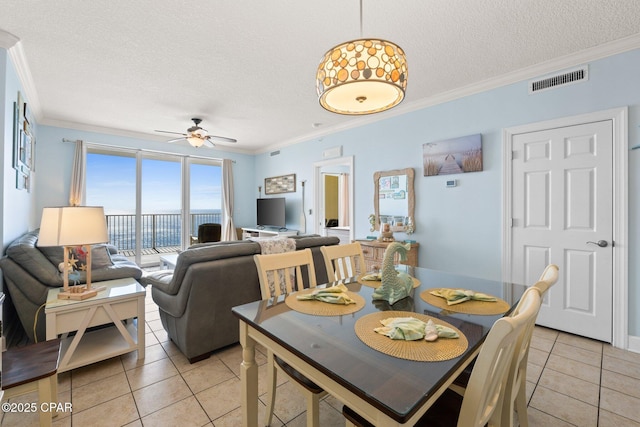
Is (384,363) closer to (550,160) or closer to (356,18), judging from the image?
(356,18)

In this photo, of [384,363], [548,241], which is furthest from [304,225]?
[384,363]

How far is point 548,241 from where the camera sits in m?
2.84

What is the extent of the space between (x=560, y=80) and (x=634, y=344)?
2.45 metres

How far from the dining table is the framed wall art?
4.49 m

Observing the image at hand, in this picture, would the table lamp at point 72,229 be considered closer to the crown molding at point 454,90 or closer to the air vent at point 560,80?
the crown molding at point 454,90

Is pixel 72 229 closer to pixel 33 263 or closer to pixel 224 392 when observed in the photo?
pixel 33 263

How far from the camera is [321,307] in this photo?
138cm

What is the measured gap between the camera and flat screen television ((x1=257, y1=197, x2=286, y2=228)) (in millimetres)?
6215

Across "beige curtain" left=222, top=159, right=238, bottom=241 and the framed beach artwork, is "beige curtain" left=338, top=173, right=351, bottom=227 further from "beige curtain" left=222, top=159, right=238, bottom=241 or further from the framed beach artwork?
the framed beach artwork

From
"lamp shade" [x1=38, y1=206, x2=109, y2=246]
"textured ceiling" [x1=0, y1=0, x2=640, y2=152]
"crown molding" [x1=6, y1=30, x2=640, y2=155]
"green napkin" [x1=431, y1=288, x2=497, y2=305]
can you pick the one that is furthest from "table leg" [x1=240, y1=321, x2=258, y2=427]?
"crown molding" [x1=6, y1=30, x2=640, y2=155]

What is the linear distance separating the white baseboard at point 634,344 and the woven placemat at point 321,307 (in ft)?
8.77

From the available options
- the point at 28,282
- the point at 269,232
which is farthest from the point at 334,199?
the point at 28,282

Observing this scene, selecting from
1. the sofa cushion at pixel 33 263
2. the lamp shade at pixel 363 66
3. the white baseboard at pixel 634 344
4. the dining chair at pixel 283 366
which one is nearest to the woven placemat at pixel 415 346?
the dining chair at pixel 283 366

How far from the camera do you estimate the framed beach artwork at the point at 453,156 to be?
10.7ft
